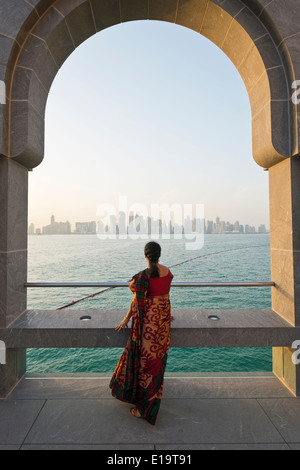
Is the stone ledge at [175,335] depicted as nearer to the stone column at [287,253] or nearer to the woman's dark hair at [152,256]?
the stone column at [287,253]

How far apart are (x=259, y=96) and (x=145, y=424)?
375cm

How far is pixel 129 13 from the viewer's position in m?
3.17

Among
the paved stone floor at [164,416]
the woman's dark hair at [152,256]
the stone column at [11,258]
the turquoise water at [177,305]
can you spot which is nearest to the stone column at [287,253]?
the paved stone floor at [164,416]

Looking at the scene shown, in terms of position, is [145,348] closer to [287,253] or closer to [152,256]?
→ [152,256]

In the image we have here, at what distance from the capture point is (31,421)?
2.31 m

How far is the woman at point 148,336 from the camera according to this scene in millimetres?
2314

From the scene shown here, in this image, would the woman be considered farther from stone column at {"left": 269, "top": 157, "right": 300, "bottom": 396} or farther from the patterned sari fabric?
stone column at {"left": 269, "top": 157, "right": 300, "bottom": 396}

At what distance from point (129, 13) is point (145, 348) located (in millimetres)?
3983

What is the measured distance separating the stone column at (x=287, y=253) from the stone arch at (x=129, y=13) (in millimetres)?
242

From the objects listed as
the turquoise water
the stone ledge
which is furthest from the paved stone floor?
the turquoise water

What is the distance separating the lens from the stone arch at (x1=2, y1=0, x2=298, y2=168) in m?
2.75

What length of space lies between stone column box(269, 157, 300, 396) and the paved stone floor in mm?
233
